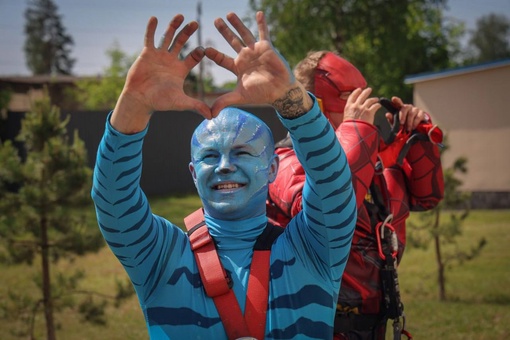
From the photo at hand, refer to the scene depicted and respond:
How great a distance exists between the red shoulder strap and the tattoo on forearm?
1.61 feet

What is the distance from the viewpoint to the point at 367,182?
2529mm

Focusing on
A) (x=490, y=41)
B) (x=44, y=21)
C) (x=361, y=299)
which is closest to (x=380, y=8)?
(x=361, y=299)

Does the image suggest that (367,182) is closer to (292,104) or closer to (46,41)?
(292,104)

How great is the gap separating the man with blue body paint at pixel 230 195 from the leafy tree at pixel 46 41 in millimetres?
59003

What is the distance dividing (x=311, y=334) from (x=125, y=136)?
2.62ft

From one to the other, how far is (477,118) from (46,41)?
5047 cm

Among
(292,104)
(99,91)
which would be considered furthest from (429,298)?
(99,91)

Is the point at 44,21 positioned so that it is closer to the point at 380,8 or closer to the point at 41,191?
the point at 380,8

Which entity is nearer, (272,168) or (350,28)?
(272,168)

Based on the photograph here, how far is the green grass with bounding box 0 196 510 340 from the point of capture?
257 inches

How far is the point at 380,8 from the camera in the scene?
24.2m

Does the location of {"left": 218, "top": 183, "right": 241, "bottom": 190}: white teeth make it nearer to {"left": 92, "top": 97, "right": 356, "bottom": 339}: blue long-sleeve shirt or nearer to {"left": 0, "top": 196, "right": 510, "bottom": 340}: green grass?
{"left": 92, "top": 97, "right": 356, "bottom": 339}: blue long-sleeve shirt

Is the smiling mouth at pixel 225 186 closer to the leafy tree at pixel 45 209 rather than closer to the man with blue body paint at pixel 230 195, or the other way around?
the man with blue body paint at pixel 230 195

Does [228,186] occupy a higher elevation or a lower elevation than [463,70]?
lower
